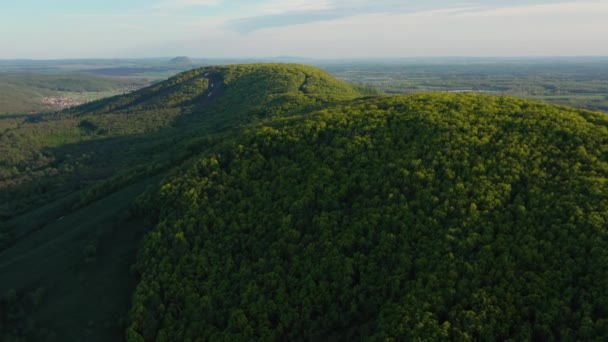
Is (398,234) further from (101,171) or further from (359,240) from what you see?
(101,171)

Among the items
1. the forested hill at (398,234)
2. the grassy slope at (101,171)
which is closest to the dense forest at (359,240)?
the forested hill at (398,234)

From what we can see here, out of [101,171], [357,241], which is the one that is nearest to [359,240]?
[357,241]

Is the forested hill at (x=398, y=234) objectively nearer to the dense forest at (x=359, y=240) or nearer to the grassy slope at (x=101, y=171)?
the dense forest at (x=359, y=240)

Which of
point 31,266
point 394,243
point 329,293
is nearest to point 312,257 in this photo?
point 329,293

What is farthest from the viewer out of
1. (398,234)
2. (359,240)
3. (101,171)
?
(101,171)

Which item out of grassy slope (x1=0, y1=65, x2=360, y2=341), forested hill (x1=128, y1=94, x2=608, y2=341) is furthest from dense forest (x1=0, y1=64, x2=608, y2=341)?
grassy slope (x1=0, y1=65, x2=360, y2=341)

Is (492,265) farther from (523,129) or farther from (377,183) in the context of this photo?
(523,129)

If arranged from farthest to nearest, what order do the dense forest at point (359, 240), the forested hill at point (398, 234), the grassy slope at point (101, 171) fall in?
the grassy slope at point (101, 171) → the dense forest at point (359, 240) → the forested hill at point (398, 234)
